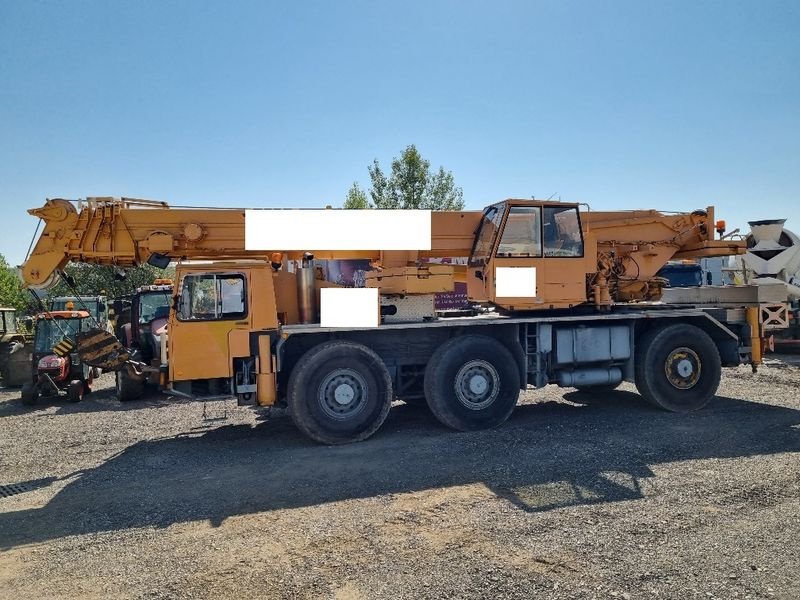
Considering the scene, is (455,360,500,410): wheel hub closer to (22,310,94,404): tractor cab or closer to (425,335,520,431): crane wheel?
(425,335,520,431): crane wheel

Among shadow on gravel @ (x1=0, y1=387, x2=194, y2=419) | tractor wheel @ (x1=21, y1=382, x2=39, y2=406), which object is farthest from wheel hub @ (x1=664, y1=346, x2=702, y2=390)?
tractor wheel @ (x1=21, y1=382, x2=39, y2=406)

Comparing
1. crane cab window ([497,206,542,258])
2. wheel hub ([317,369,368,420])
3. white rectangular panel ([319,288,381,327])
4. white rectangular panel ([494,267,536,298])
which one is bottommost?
wheel hub ([317,369,368,420])

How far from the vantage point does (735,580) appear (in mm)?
4105

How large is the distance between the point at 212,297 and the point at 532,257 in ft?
15.7

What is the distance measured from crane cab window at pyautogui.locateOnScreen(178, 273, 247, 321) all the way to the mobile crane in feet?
0.06

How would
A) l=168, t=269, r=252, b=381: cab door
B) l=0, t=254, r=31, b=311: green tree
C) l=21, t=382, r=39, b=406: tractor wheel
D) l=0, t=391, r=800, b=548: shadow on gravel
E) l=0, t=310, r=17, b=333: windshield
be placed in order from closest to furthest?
l=0, t=391, r=800, b=548: shadow on gravel
l=168, t=269, r=252, b=381: cab door
l=21, t=382, r=39, b=406: tractor wheel
l=0, t=310, r=17, b=333: windshield
l=0, t=254, r=31, b=311: green tree

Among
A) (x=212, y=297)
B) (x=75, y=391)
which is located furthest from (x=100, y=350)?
(x=75, y=391)

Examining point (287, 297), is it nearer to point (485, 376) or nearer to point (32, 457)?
point (485, 376)

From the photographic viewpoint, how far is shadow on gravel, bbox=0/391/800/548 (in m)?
5.73

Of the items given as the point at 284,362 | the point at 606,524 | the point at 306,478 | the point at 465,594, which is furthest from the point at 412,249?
the point at 465,594

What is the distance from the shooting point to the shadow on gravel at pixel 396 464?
5730 millimetres

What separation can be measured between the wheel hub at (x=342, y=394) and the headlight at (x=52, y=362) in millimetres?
8053

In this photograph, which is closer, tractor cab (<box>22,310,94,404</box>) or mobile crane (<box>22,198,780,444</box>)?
mobile crane (<box>22,198,780,444</box>)

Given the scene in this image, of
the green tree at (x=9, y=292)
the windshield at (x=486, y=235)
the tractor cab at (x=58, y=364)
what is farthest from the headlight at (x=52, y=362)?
the green tree at (x=9, y=292)
